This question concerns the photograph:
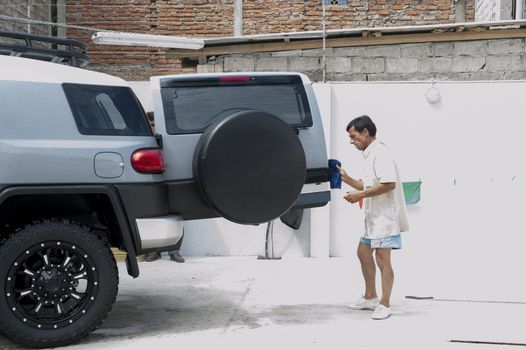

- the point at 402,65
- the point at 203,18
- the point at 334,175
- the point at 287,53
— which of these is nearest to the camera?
the point at 334,175

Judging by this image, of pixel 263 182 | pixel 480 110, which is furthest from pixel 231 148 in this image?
pixel 480 110

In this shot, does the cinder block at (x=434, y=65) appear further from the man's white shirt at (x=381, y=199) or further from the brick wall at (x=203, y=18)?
the brick wall at (x=203, y=18)


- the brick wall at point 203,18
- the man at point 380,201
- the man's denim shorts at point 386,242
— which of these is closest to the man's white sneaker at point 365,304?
the man at point 380,201

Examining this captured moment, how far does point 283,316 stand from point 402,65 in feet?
18.9

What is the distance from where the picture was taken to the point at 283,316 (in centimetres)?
745

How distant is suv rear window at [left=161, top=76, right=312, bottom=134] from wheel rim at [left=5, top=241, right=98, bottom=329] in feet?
4.22

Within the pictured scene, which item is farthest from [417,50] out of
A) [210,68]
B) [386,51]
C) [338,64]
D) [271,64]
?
[210,68]

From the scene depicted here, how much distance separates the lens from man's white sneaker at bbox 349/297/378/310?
7.71m

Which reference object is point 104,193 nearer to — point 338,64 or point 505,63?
point 338,64

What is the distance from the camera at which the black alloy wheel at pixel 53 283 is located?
20.2ft

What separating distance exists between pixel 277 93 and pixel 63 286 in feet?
7.88

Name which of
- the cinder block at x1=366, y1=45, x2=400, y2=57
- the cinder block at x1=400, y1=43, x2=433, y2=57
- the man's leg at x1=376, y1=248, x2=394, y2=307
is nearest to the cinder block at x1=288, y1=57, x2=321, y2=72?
the cinder block at x1=366, y1=45, x2=400, y2=57

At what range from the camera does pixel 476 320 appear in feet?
23.9

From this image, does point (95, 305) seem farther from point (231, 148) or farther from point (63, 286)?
point (231, 148)
